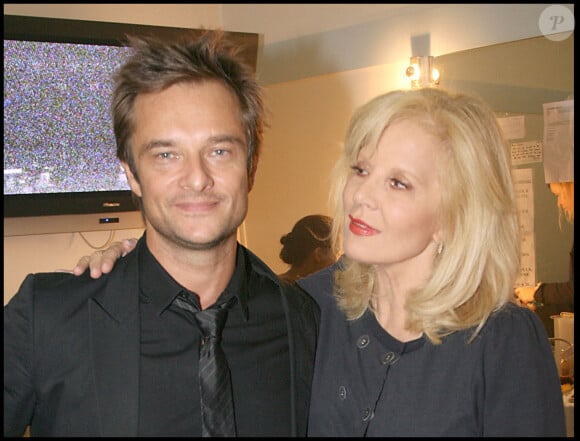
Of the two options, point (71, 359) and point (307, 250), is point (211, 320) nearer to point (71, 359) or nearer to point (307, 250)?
point (71, 359)

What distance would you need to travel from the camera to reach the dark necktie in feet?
5.11

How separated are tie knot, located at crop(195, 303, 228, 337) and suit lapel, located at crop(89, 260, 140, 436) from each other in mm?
134

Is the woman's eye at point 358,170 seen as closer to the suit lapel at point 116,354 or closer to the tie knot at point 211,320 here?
the tie knot at point 211,320

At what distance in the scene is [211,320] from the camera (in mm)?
1646

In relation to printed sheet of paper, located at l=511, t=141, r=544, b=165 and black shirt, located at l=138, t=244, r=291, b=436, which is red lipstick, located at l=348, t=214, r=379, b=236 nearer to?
black shirt, located at l=138, t=244, r=291, b=436

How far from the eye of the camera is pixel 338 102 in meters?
4.01

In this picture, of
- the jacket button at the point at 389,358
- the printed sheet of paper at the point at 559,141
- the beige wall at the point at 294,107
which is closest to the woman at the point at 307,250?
the beige wall at the point at 294,107

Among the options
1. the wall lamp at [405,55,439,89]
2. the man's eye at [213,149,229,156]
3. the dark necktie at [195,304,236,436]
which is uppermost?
the wall lamp at [405,55,439,89]

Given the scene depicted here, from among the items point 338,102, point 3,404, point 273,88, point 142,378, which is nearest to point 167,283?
point 142,378

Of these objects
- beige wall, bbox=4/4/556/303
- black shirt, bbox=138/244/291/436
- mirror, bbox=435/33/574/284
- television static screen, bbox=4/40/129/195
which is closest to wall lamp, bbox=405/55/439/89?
beige wall, bbox=4/4/556/303

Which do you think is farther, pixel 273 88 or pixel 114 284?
pixel 273 88

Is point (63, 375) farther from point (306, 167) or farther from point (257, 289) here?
point (306, 167)

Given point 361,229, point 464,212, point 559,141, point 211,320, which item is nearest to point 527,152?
point 559,141

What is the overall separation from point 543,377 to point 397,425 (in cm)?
32
